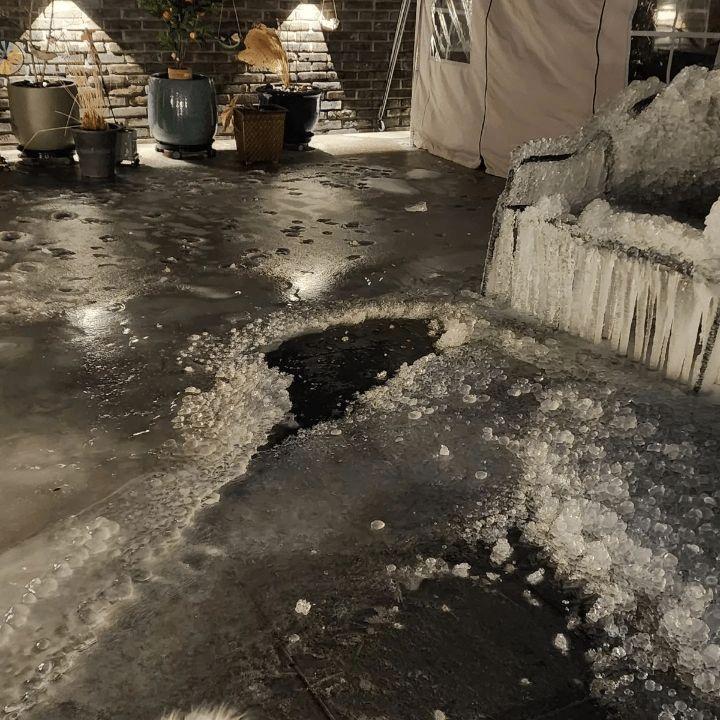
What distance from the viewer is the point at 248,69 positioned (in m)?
7.58

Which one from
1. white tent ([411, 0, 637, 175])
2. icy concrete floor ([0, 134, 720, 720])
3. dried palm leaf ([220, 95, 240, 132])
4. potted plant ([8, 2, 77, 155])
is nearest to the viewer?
icy concrete floor ([0, 134, 720, 720])

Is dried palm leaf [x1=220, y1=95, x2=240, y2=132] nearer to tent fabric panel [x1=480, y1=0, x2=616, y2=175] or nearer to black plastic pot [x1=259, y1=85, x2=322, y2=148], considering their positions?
black plastic pot [x1=259, y1=85, x2=322, y2=148]

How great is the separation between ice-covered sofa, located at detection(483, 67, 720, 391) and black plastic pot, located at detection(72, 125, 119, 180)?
11.7 ft

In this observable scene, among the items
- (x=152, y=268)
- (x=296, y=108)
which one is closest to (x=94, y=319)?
(x=152, y=268)

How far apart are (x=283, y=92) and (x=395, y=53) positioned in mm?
1785

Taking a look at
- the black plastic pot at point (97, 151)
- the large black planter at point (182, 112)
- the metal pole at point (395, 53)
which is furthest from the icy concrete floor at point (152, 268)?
the metal pole at point (395, 53)

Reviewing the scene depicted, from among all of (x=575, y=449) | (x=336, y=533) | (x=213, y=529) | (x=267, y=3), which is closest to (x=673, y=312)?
(x=575, y=449)

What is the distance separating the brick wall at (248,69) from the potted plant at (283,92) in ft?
→ 1.41

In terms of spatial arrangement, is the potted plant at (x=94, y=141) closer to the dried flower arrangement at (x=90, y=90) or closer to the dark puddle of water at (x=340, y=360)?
the dried flower arrangement at (x=90, y=90)

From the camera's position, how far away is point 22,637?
1.68 m

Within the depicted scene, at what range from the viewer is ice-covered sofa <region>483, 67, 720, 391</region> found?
286 centimetres

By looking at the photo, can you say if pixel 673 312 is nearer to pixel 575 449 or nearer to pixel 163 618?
pixel 575 449

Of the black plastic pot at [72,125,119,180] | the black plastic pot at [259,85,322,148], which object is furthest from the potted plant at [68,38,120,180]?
the black plastic pot at [259,85,322,148]

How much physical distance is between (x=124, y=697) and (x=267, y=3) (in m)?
7.29
